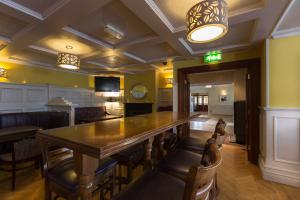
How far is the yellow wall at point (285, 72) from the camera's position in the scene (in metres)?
2.24

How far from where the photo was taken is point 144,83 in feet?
19.2

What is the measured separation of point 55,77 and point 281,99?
20.3 ft

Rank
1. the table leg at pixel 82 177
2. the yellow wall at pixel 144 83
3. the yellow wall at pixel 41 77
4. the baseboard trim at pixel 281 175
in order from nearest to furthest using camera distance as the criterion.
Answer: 1. the table leg at pixel 82 177
2. the baseboard trim at pixel 281 175
3. the yellow wall at pixel 41 77
4. the yellow wall at pixel 144 83

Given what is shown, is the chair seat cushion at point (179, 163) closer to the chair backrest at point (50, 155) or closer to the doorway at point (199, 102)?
the chair backrest at point (50, 155)

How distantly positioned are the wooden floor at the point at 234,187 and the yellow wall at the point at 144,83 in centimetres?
351

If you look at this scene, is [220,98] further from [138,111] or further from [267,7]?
[267,7]

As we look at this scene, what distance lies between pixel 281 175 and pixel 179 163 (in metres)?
2.08

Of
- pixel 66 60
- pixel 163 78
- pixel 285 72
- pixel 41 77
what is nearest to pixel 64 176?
pixel 66 60

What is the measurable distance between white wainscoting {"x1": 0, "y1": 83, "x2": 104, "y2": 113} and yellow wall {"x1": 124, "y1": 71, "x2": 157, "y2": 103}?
1967 millimetres

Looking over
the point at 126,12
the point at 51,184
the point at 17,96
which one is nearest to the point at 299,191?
the point at 51,184

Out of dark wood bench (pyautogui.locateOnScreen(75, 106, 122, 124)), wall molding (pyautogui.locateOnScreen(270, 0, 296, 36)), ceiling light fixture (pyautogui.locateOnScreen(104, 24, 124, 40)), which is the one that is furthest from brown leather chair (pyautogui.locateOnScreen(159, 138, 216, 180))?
dark wood bench (pyautogui.locateOnScreen(75, 106, 122, 124))

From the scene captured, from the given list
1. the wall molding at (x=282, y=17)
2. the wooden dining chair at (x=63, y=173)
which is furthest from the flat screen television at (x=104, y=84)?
the wall molding at (x=282, y=17)

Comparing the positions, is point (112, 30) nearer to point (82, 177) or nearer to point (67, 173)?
point (67, 173)

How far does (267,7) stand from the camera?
1.67 m
